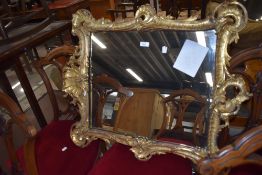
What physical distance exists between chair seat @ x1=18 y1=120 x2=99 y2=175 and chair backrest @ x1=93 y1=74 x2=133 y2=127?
16cm

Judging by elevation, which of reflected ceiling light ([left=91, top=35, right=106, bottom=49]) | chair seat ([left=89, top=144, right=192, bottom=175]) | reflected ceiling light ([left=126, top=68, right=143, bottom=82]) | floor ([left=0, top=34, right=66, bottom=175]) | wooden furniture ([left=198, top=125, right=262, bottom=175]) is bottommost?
floor ([left=0, top=34, right=66, bottom=175])

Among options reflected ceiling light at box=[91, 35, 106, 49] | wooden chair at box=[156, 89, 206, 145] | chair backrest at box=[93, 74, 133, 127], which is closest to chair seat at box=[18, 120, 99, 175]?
chair backrest at box=[93, 74, 133, 127]

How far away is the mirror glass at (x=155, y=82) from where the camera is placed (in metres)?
0.94

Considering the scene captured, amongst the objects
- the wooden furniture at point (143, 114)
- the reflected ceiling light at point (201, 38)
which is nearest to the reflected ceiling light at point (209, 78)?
the reflected ceiling light at point (201, 38)

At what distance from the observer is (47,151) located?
3.76 ft

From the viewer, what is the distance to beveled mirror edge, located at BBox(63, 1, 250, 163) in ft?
2.70

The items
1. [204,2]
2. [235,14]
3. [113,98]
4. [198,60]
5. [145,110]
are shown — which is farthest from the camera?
[204,2]

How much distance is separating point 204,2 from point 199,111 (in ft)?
5.69

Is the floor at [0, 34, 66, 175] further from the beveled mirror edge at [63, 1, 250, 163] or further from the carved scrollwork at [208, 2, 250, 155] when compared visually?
the carved scrollwork at [208, 2, 250, 155]

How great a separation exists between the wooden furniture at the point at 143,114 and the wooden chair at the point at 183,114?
1.4 inches

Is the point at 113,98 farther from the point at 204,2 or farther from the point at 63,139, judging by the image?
the point at 204,2

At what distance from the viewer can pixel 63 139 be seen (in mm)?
1205

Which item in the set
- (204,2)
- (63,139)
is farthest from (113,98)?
(204,2)

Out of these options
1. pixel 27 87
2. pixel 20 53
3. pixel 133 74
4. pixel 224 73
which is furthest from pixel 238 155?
pixel 27 87
